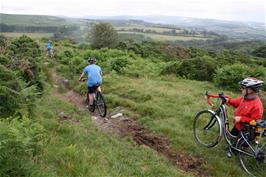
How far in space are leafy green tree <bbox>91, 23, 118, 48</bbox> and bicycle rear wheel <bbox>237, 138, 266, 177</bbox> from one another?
132ft

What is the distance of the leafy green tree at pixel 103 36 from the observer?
158 feet

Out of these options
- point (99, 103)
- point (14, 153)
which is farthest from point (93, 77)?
point (14, 153)

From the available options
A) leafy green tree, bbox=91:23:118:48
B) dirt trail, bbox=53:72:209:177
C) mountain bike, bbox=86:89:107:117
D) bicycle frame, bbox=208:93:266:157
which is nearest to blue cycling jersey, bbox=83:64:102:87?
mountain bike, bbox=86:89:107:117

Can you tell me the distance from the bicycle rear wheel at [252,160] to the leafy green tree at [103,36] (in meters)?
40.2

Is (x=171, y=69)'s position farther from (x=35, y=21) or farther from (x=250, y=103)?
(x=35, y=21)

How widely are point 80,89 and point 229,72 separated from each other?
730 centimetres

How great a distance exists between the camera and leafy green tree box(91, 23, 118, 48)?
48188mm

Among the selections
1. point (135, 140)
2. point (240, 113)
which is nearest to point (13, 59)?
point (135, 140)

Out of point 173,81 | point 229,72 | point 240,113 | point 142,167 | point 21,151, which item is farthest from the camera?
point 173,81

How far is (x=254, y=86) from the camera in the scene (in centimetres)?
821

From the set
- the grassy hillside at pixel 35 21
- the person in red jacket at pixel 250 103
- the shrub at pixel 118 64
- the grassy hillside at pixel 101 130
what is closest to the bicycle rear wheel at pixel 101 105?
the grassy hillside at pixel 101 130

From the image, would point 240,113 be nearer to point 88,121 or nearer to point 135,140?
point 135,140

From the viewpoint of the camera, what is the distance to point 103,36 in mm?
48469

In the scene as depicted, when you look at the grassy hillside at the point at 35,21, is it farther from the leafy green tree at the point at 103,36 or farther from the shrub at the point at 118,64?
the shrub at the point at 118,64
